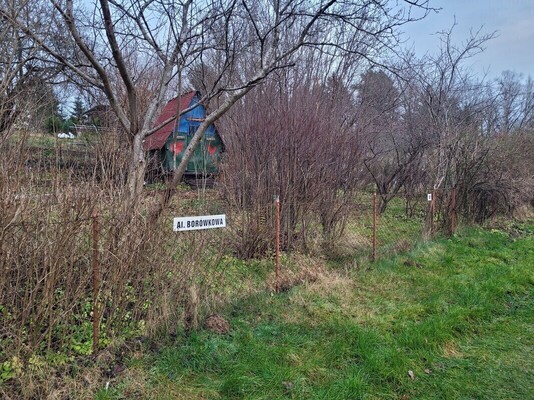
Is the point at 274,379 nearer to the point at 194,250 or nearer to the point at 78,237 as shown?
the point at 194,250

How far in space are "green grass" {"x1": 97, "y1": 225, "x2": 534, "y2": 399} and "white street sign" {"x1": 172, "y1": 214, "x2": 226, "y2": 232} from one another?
101 cm

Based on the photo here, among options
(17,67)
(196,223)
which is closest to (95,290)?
(196,223)

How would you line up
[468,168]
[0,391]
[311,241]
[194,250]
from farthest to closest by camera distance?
[468,168] → [311,241] → [194,250] → [0,391]

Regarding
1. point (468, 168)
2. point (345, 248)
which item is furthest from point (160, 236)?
point (468, 168)

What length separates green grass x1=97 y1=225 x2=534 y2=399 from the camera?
2.80 m

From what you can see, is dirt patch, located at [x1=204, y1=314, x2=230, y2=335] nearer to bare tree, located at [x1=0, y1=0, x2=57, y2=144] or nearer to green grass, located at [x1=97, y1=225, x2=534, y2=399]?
green grass, located at [x1=97, y1=225, x2=534, y2=399]

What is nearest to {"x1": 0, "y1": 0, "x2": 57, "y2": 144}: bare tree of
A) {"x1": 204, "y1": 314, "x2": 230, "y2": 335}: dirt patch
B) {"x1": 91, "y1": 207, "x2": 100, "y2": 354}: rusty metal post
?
{"x1": 91, "y1": 207, "x2": 100, "y2": 354}: rusty metal post

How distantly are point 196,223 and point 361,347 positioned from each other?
2.02m

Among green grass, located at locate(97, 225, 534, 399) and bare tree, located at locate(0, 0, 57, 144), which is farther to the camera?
bare tree, located at locate(0, 0, 57, 144)

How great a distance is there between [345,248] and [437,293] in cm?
241

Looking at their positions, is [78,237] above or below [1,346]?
above

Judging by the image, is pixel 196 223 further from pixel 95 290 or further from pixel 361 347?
pixel 361 347

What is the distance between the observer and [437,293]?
16.1 feet

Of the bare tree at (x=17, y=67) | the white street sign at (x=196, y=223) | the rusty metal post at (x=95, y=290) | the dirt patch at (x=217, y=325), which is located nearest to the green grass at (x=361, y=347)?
the dirt patch at (x=217, y=325)
